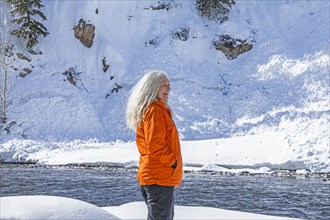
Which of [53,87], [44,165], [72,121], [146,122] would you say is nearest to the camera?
[146,122]

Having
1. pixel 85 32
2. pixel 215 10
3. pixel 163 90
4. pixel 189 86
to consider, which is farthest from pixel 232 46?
pixel 163 90

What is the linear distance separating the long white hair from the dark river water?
5.87 m

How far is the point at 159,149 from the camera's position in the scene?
12.9 feet

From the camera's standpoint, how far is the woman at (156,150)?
393 cm

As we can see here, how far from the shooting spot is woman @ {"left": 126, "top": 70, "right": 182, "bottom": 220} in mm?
3932

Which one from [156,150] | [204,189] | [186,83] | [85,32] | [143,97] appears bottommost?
[204,189]

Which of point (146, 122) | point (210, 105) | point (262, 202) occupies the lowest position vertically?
point (262, 202)

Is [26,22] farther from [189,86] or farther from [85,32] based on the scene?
[189,86]

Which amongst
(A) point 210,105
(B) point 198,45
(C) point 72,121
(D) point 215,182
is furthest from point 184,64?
(D) point 215,182

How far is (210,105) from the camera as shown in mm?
23656

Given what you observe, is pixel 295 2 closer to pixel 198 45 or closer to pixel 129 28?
pixel 198 45

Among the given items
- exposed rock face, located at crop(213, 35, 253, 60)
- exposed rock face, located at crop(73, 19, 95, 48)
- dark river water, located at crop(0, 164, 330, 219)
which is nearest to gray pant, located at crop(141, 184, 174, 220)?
dark river water, located at crop(0, 164, 330, 219)

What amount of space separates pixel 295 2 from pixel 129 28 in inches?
384

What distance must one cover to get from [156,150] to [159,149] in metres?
0.03
